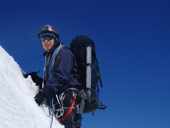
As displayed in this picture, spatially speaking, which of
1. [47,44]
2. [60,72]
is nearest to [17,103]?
[60,72]

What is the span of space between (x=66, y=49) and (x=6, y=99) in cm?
183

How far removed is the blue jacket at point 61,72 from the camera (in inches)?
176

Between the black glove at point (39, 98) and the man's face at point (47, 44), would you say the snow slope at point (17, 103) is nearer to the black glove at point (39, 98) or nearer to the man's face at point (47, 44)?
the black glove at point (39, 98)

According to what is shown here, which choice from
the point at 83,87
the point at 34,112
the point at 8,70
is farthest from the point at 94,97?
the point at 8,70

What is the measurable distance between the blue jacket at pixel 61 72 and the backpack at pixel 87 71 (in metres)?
0.19

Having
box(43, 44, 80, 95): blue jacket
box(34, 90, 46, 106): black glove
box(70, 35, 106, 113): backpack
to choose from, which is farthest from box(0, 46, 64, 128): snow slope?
box(70, 35, 106, 113): backpack

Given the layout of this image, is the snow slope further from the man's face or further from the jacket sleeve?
the man's face

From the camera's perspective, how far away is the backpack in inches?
188

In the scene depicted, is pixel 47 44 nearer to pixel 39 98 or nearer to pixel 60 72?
pixel 60 72

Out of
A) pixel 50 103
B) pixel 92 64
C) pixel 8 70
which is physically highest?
pixel 92 64

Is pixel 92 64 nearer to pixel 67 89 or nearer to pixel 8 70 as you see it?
pixel 67 89

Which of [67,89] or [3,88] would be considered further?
[67,89]

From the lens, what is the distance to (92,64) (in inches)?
201

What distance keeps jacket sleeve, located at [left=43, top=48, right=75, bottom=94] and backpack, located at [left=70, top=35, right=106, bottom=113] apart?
316 mm
